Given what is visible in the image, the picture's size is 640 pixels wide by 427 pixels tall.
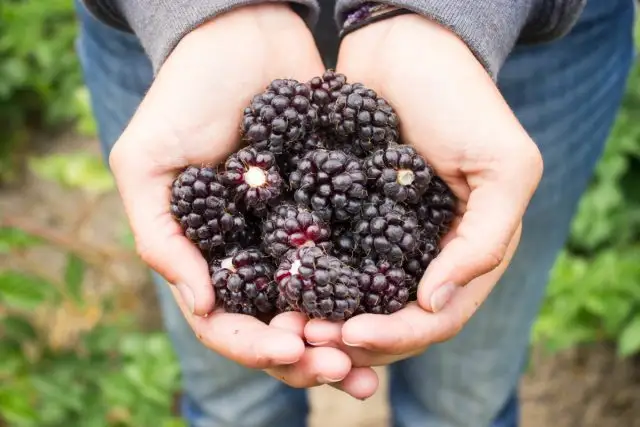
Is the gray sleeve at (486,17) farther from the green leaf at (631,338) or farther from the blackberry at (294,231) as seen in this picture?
the green leaf at (631,338)

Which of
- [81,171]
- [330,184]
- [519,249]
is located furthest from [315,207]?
[81,171]

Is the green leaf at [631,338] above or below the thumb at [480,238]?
below

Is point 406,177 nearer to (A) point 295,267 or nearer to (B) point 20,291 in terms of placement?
(A) point 295,267

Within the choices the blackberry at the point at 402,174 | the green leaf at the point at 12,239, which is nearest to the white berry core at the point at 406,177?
the blackberry at the point at 402,174

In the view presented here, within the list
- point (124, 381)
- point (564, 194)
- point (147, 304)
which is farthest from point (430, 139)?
point (147, 304)

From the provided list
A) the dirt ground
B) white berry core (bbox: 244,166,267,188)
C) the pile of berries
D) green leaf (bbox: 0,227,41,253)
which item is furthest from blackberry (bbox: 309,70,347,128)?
the dirt ground

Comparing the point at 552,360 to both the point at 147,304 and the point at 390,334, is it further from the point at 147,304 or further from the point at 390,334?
the point at 390,334
